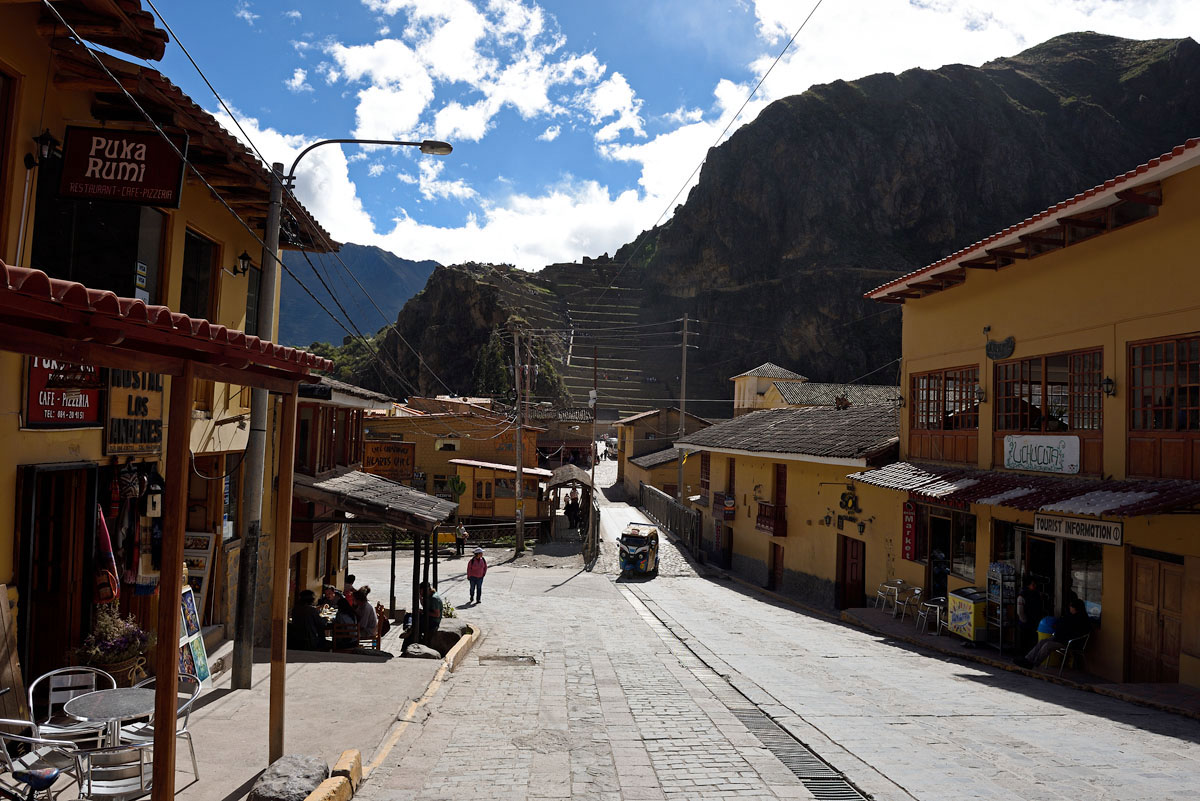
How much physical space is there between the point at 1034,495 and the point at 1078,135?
338ft

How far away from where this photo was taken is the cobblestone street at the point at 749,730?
613cm

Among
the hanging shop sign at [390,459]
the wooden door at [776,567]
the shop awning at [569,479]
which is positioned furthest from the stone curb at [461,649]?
the hanging shop sign at [390,459]

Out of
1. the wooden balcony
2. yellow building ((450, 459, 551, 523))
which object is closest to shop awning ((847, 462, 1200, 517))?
the wooden balcony

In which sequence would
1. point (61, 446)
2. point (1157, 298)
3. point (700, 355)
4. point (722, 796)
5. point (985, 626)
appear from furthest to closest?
point (700, 355) → point (985, 626) → point (1157, 298) → point (61, 446) → point (722, 796)

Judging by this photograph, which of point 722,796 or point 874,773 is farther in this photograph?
point 874,773

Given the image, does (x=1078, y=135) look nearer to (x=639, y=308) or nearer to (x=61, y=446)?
(x=639, y=308)

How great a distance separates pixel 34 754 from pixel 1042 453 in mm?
14364

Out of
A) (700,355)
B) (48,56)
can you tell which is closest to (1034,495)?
(48,56)

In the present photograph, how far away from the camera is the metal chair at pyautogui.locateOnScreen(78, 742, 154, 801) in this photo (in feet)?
15.7

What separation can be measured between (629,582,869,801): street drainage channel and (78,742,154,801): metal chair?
4.63 meters

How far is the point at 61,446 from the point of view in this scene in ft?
23.4

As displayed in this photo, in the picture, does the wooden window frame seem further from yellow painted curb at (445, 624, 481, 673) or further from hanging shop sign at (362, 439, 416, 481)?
hanging shop sign at (362, 439, 416, 481)

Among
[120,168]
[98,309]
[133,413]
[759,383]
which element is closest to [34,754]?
[98,309]

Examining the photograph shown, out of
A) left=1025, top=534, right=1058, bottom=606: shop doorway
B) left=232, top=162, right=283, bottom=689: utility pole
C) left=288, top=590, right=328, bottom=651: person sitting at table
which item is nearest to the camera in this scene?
left=232, top=162, right=283, bottom=689: utility pole
